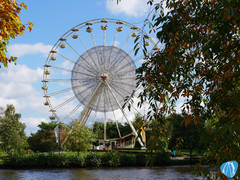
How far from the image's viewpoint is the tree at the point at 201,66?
368 centimetres

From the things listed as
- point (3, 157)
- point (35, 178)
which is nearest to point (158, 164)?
point (35, 178)

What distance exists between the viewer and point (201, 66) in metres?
4.86

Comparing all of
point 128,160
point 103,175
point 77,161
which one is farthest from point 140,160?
point 103,175

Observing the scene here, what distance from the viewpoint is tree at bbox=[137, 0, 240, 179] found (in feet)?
12.1

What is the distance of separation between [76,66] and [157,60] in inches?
1311

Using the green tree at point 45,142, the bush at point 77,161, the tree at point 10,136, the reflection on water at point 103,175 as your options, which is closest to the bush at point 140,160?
the bush at point 77,161

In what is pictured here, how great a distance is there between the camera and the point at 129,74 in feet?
119

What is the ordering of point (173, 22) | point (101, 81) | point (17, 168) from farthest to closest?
point (101, 81) < point (17, 168) < point (173, 22)

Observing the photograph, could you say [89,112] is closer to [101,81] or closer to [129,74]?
[101,81]

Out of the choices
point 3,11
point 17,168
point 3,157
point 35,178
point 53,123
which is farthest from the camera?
point 53,123

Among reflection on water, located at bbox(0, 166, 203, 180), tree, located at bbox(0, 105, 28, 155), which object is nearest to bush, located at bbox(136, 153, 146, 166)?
reflection on water, located at bbox(0, 166, 203, 180)

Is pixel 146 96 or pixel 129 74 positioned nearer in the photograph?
pixel 146 96

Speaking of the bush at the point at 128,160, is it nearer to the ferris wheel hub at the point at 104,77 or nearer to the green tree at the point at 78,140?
the green tree at the point at 78,140

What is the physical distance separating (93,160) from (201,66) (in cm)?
2395
